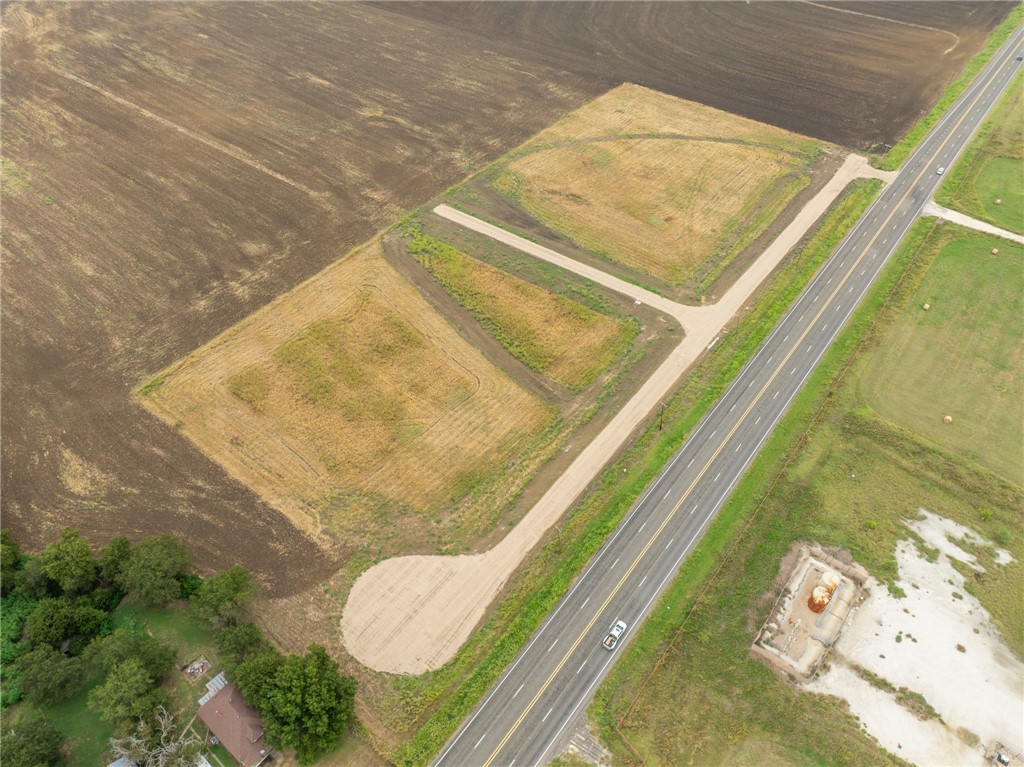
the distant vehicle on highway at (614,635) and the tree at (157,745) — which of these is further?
the distant vehicle on highway at (614,635)

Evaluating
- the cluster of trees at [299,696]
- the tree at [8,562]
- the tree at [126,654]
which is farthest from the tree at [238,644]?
the tree at [8,562]

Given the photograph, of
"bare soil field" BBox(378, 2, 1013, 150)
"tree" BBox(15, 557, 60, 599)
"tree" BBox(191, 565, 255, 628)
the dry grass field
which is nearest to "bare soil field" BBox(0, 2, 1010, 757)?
"bare soil field" BBox(378, 2, 1013, 150)

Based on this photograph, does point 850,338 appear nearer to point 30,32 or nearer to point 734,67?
point 734,67

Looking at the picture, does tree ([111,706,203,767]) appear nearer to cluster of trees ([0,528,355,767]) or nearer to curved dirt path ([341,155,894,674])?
cluster of trees ([0,528,355,767])

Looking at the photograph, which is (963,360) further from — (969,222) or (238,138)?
(238,138)

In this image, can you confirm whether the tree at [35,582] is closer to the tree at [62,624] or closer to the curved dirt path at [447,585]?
the tree at [62,624]

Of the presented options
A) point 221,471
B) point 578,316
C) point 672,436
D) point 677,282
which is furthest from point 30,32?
point 672,436
